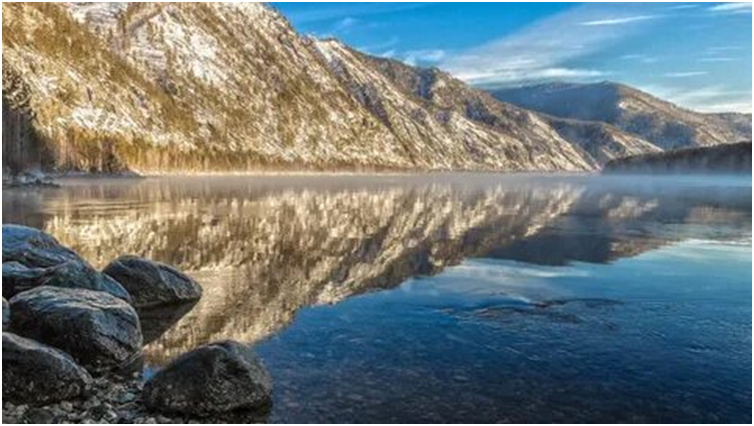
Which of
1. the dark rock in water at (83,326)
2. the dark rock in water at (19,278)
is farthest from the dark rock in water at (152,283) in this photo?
the dark rock in water at (83,326)

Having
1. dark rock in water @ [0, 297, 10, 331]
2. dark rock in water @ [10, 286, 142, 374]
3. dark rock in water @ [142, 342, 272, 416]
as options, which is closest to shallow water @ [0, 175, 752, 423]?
dark rock in water @ [142, 342, 272, 416]

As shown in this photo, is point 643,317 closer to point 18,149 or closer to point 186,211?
point 186,211

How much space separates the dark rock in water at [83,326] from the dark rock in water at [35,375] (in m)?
1.85

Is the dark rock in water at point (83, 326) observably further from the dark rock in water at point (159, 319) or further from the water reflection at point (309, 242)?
the dark rock in water at point (159, 319)

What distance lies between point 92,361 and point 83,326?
3.24 ft

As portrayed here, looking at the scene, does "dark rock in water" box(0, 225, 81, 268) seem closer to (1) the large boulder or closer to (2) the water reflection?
(1) the large boulder

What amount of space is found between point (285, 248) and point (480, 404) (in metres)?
25.7

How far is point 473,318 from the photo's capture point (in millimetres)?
22219

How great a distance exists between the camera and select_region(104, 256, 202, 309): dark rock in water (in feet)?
81.1

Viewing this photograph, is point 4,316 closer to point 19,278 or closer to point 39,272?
point 19,278

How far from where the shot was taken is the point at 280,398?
15.0m

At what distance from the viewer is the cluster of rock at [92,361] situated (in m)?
14.2

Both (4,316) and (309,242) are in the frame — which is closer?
(4,316)

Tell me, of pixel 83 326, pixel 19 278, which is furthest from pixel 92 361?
pixel 19 278
